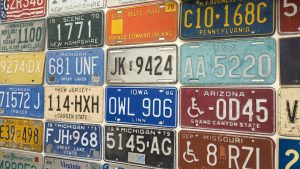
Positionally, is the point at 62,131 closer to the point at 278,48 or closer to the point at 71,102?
the point at 71,102

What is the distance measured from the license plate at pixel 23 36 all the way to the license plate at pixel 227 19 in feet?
2.63

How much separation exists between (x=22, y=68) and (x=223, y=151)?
3.82 feet

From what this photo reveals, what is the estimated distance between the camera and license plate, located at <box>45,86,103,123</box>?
186cm

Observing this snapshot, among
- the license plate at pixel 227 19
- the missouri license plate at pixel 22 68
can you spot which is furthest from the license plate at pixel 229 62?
the missouri license plate at pixel 22 68

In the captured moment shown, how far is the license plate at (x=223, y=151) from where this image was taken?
1469mm

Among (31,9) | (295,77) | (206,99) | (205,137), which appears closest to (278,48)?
(295,77)

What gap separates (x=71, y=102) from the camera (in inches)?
75.9

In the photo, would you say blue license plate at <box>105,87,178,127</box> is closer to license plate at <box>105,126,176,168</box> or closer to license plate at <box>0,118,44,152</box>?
license plate at <box>105,126,176,168</box>

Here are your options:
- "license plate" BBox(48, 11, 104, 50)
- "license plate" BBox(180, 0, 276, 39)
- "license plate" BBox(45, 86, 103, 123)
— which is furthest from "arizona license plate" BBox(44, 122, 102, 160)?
"license plate" BBox(180, 0, 276, 39)

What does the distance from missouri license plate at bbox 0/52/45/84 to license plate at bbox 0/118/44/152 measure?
0.22m

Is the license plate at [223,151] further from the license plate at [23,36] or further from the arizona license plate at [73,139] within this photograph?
the license plate at [23,36]

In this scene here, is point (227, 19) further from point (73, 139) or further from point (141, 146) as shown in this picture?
point (73, 139)

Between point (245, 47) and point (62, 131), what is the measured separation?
3.27ft

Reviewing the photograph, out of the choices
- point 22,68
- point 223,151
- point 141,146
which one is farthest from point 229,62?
point 22,68
